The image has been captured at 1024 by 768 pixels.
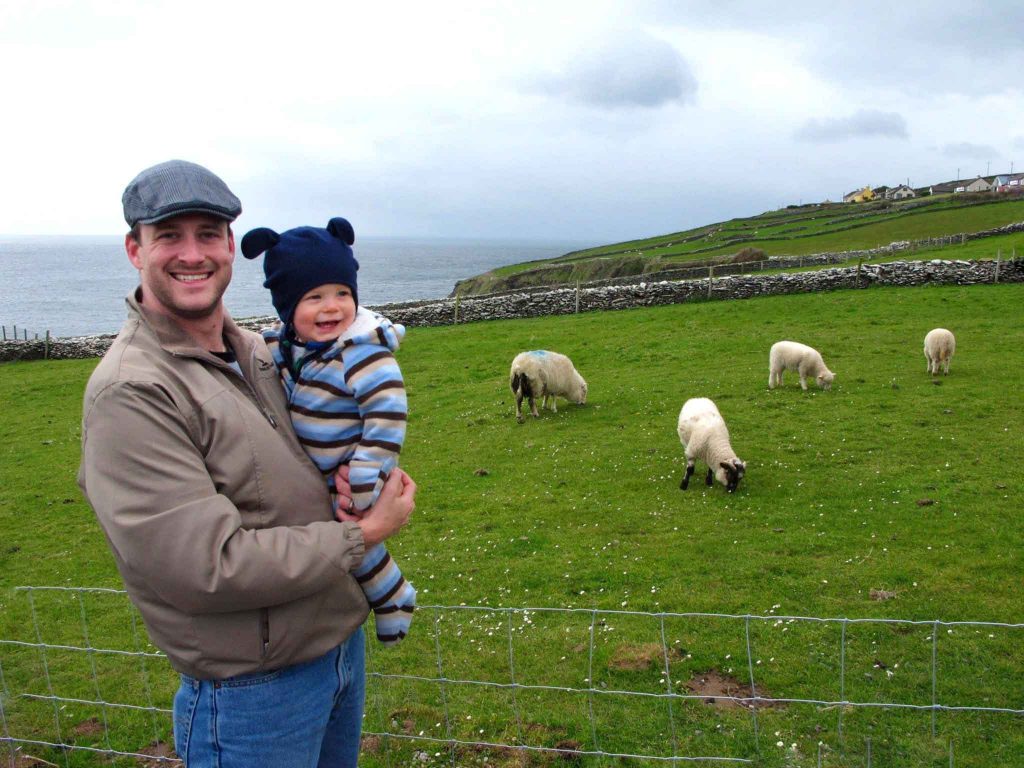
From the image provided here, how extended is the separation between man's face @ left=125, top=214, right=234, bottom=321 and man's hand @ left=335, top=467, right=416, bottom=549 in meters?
0.87

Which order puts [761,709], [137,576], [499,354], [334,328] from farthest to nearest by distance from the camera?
[499,354]
[761,709]
[334,328]
[137,576]

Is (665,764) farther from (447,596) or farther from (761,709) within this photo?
(447,596)

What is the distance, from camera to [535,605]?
8961 mm

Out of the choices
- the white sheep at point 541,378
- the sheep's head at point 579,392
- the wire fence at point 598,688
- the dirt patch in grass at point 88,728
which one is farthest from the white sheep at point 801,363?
the dirt patch in grass at point 88,728

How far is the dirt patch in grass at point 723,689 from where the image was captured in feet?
21.2

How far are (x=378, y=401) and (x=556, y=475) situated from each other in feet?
36.4

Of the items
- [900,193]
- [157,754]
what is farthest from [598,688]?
[900,193]

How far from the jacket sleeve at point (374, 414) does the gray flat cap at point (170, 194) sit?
78 cm

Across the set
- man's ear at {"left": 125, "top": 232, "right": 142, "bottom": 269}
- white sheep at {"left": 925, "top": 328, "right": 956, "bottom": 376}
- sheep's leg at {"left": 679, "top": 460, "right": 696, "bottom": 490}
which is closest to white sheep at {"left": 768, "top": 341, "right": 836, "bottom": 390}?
white sheep at {"left": 925, "top": 328, "right": 956, "bottom": 376}

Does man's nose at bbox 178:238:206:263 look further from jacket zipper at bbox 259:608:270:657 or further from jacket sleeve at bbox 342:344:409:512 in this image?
jacket zipper at bbox 259:608:270:657

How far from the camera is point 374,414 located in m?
3.11

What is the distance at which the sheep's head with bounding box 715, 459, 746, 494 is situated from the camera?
Answer: 12.0 meters

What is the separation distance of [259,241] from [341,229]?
14.6 inches

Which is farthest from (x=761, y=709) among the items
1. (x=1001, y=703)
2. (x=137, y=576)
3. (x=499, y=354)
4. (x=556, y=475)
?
(x=499, y=354)
